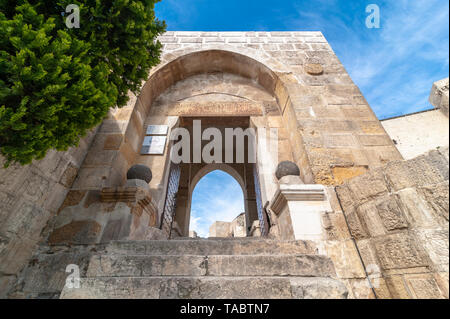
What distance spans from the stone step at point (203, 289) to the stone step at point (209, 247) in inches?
21.9

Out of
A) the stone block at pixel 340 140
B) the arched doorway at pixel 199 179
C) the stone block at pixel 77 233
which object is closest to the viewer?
the stone block at pixel 77 233

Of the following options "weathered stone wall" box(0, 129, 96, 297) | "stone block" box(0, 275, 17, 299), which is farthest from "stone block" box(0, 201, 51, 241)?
"stone block" box(0, 275, 17, 299)

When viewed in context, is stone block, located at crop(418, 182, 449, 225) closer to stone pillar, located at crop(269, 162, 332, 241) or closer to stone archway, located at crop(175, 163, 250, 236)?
stone pillar, located at crop(269, 162, 332, 241)

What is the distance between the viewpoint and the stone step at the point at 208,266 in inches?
67.6

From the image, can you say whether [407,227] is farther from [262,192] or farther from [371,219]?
[262,192]

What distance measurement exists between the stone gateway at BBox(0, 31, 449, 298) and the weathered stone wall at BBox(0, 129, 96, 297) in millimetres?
14

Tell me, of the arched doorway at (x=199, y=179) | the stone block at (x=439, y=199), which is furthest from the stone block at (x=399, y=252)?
the arched doorway at (x=199, y=179)

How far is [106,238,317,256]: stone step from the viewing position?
2109mm

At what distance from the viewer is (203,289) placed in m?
1.50

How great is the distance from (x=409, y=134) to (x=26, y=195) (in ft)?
53.4

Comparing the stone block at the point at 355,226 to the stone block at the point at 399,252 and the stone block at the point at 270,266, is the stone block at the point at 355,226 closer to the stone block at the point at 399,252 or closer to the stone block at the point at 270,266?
the stone block at the point at 399,252

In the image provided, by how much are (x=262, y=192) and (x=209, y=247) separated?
187cm

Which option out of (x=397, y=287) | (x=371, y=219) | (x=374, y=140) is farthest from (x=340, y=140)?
(x=397, y=287)
